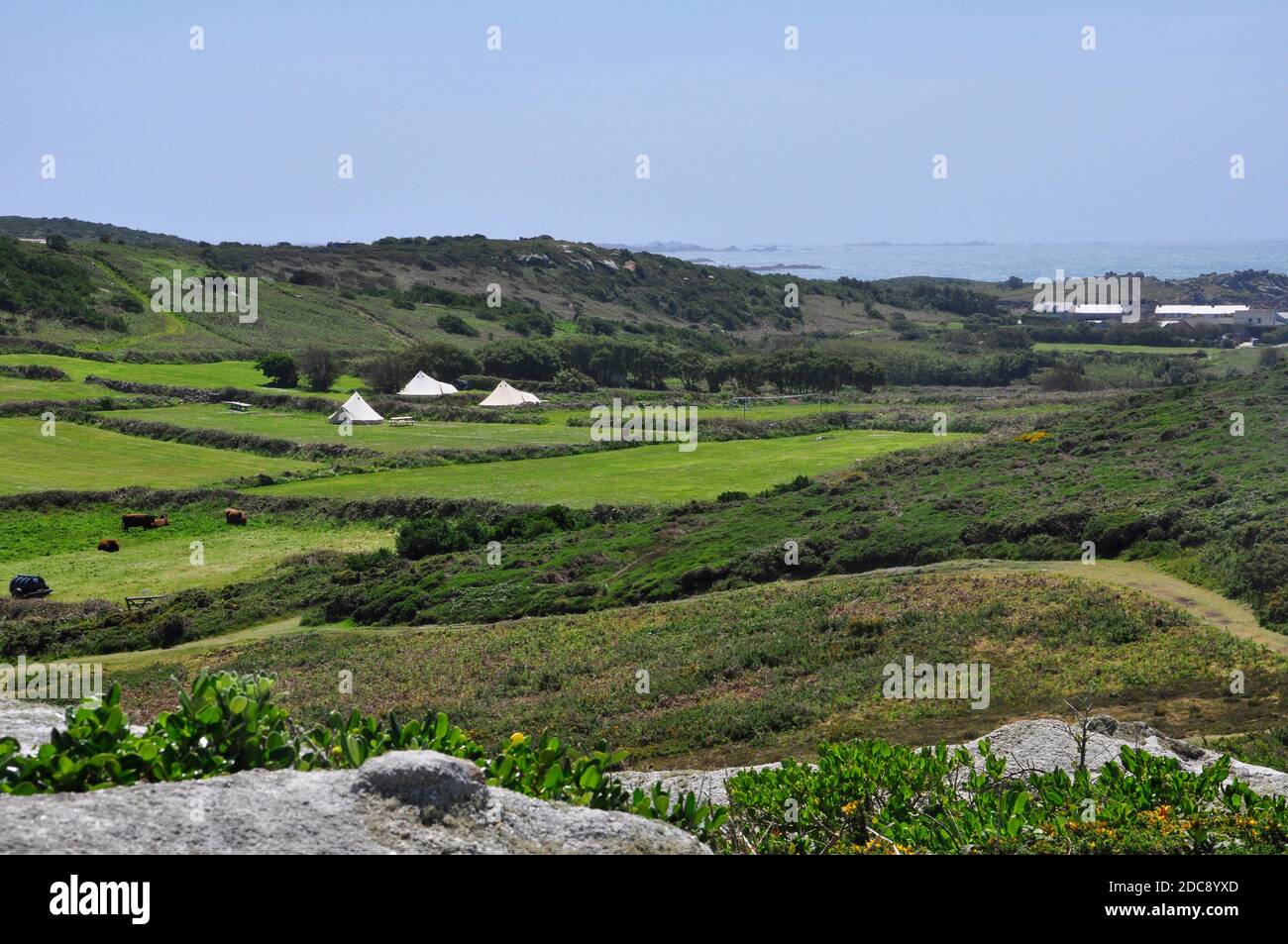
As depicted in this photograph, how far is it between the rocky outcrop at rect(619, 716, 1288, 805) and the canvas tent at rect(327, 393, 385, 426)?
59961mm

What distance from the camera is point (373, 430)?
70.5 meters

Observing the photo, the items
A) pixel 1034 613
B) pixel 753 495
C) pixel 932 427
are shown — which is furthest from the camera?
pixel 932 427

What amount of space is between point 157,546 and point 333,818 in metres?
43.3

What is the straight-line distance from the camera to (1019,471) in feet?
141

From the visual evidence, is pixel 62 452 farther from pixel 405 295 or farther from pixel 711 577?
pixel 405 295

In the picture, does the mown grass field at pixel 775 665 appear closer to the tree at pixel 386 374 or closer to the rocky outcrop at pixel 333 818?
the rocky outcrop at pixel 333 818

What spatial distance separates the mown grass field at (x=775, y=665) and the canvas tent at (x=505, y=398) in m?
50.4

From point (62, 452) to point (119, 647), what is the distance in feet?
99.4

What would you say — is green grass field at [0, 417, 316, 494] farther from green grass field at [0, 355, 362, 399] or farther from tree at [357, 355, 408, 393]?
tree at [357, 355, 408, 393]

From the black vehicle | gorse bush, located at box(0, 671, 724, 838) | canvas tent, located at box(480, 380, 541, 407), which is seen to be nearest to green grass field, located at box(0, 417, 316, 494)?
the black vehicle

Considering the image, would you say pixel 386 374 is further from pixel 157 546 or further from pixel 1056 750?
pixel 1056 750

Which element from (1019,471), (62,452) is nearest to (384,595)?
(1019,471)

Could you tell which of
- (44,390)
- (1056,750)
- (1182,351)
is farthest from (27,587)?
(1182,351)

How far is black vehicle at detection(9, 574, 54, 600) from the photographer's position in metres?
38.5
